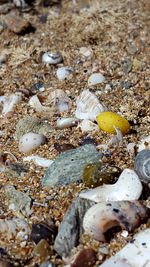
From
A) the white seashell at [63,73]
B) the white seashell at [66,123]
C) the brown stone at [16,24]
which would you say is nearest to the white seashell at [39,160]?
the white seashell at [66,123]

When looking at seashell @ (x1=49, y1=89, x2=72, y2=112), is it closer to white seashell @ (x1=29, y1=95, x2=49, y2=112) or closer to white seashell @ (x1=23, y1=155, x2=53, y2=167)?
white seashell @ (x1=29, y1=95, x2=49, y2=112)

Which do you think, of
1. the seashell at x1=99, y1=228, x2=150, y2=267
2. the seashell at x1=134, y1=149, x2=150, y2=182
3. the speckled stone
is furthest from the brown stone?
the seashell at x1=99, y1=228, x2=150, y2=267

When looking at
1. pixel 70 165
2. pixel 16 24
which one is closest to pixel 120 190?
pixel 70 165

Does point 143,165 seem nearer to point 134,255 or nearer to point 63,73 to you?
point 134,255

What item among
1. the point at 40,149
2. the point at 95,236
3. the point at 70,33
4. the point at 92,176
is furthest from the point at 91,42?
the point at 95,236

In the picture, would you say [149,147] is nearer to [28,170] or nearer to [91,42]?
[28,170]

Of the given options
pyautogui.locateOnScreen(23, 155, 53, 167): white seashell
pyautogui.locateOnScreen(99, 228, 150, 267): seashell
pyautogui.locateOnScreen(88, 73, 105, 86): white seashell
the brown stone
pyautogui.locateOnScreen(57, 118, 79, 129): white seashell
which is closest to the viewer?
pyautogui.locateOnScreen(99, 228, 150, 267): seashell
